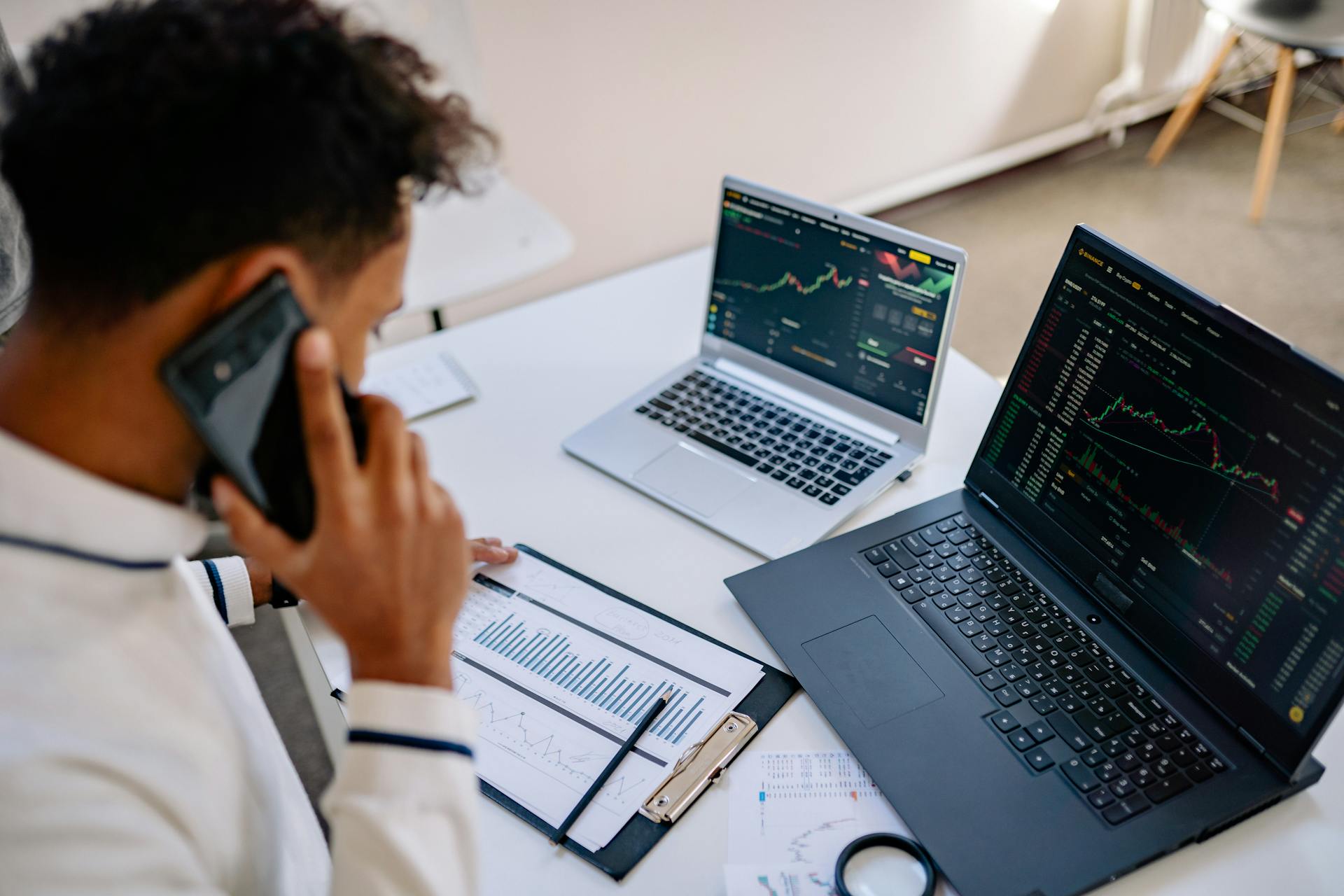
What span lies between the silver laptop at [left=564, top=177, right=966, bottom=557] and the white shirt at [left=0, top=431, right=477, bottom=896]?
0.56 metres

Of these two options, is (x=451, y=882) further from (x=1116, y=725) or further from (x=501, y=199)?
(x=501, y=199)

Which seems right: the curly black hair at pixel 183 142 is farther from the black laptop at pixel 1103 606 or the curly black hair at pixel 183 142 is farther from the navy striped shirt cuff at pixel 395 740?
the black laptop at pixel 1103 606

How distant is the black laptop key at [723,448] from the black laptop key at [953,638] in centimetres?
31

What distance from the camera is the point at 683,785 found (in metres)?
0.91

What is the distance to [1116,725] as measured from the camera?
36.0 inches

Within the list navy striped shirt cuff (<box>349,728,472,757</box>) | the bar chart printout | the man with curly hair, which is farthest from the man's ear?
the bar chart printout

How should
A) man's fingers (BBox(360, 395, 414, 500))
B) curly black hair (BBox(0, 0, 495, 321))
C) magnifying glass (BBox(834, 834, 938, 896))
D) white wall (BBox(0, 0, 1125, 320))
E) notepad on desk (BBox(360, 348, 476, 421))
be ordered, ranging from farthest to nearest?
1. white wall (BBox(0, 0, 1125, 320))
2. notepad on desk (BBox(360, 348, 476, 421))
3. magnifying glass (BBox(834, 834, 938, 896))
4. man's fingers (BBox(360, 395, 414, 500))
5. curly black hair (BBox(0, 0, 495, 321))

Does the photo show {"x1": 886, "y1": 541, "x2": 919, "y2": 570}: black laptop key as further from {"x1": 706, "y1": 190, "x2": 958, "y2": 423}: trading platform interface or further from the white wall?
the white wall

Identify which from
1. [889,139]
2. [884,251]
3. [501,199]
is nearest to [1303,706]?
[884,251]

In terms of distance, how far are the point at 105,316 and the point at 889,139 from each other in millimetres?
2844

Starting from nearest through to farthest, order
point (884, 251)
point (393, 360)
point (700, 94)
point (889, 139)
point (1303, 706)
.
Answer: point (1303, 706) → point (884, 251) → point (393, 360) → point (700, 94) → point (889, 139)

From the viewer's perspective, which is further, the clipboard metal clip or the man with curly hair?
the clipboard metal clip

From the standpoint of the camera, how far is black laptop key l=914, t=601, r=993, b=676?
0.99m

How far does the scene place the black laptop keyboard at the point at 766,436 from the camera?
125cm
